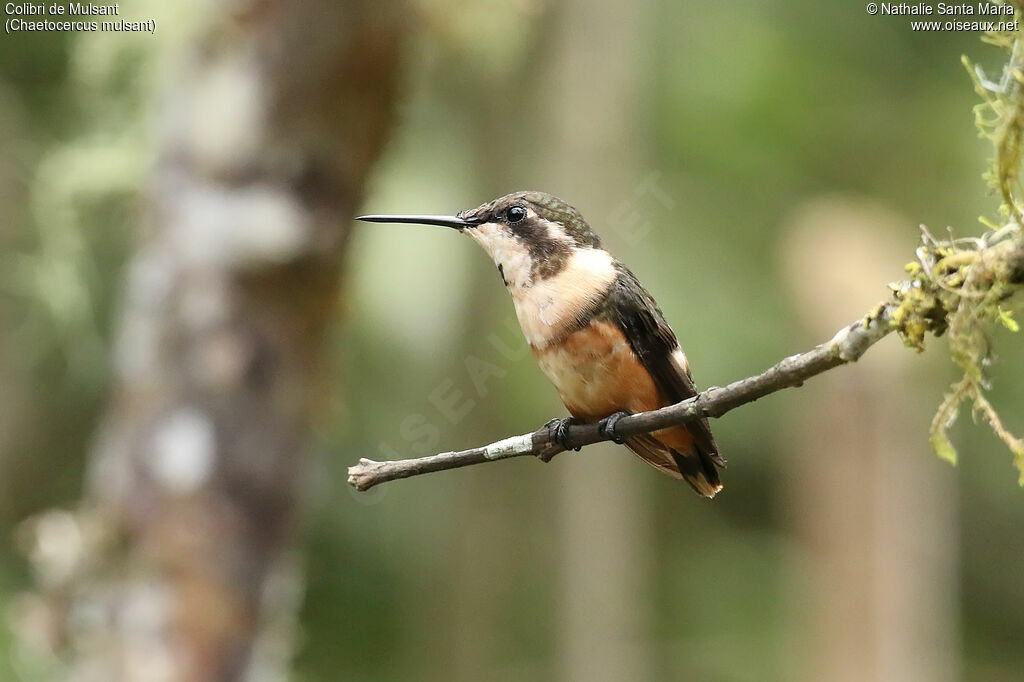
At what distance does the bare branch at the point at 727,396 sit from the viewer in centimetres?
137

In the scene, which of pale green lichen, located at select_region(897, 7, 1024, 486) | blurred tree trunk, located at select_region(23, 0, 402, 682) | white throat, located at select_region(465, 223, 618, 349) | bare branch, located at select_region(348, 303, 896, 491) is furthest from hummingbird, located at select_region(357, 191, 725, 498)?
blurred tree trunk, located at select_region(23, 0, 402, 682)

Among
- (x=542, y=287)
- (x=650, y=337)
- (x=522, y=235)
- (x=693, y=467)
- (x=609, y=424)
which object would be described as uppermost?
(x=522, y=235)

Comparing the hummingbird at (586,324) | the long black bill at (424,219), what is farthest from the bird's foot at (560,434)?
the long black bill at (424,219)

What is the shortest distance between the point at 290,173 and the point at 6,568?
545cm

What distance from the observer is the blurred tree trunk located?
373 cm

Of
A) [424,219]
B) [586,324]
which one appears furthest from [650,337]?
[424,219]

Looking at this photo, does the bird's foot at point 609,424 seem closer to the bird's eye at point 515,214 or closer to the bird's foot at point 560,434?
the bird's foot at point 560,434

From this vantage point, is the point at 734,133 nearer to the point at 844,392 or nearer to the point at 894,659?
the point at 844,392

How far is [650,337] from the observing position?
258 cm

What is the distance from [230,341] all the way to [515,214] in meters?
1.74

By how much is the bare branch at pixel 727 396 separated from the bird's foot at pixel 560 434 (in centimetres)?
7

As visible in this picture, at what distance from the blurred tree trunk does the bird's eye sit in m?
1.54

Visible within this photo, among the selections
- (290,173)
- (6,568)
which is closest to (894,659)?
(290,173)

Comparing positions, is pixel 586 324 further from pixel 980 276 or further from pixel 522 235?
pixel 980 276
